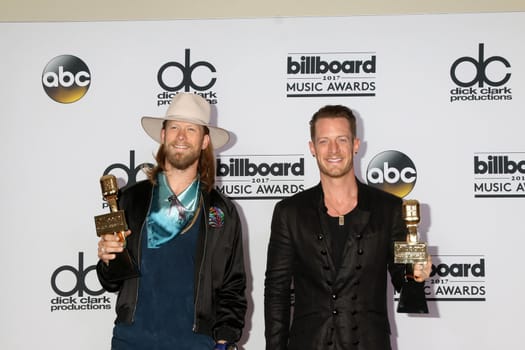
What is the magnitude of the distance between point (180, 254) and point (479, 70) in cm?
268

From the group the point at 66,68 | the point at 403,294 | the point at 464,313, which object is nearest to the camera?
the point at 403,294

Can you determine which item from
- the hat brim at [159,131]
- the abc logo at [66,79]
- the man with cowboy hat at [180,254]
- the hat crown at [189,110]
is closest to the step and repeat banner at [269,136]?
the abc logo at [66,79]

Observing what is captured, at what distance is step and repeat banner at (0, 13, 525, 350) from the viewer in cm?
494

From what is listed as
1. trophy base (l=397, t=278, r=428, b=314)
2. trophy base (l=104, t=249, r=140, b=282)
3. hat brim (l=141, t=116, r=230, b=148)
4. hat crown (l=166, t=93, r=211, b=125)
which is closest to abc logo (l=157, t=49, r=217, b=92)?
hat brim (l=141, t=116, r=230, b=148)

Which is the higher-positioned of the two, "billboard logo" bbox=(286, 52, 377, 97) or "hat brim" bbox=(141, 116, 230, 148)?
"billboard logo" bbox=(286, 52, 377, 97)

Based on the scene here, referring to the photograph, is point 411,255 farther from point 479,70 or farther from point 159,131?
point 479,70

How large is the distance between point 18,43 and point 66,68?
1.36 feet

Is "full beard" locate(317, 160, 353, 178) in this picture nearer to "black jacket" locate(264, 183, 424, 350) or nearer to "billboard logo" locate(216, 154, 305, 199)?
"black jacket" locate(264, 183, 424, 350)

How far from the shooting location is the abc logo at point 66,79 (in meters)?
5.19

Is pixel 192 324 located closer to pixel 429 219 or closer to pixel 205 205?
pixel 205 205

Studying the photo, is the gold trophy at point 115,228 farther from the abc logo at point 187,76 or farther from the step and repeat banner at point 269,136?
the abc logo at point 187,76

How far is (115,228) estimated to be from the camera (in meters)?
3.50

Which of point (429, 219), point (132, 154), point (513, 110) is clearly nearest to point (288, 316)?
point (429, 219)

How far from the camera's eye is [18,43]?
17.2 feet
